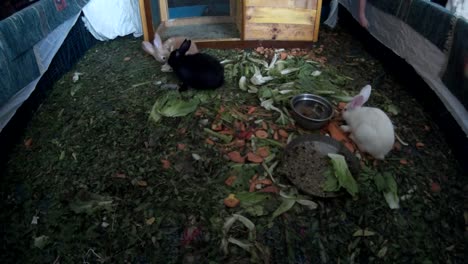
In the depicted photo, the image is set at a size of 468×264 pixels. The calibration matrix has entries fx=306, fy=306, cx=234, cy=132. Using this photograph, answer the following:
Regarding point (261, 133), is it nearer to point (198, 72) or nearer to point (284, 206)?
point (284, 206)

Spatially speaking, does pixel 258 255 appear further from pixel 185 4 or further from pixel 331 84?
pixel 185 4

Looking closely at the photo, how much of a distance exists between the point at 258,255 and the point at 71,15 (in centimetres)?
325

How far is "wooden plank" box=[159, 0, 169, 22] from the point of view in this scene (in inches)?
161

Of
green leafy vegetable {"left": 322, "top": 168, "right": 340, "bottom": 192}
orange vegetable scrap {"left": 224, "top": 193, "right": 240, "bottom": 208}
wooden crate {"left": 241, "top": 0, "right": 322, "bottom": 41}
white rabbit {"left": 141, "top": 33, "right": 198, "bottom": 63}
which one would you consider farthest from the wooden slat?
orange vegetable scrap {"left": 224, "top": 193, "right": 240, "bottom": 208}

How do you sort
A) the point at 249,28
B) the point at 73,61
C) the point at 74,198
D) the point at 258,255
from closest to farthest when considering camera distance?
the point at 258,255
the point at 74,198
the point at 73,61
the point at 249,28

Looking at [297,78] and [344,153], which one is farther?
[297,78]

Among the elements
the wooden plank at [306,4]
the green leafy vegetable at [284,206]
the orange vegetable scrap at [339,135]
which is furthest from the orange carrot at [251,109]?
the wooden plank at [306,4]

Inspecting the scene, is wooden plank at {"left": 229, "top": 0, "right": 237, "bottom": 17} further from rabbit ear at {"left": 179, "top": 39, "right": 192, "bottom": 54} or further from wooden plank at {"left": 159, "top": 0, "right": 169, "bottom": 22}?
rabbit ear at {"left": 179, "top": 39, "right": 192, "bottom": 54}

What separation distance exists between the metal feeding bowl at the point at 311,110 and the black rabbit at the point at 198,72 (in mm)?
805

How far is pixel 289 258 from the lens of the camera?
170 cm

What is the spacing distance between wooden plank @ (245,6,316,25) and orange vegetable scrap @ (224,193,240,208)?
256cm

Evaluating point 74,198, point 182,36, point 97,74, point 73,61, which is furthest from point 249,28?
point 74,198

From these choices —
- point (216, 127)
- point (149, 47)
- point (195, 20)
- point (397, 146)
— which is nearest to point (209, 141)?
point (216, 127)

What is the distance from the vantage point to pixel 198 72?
299 centimetres
